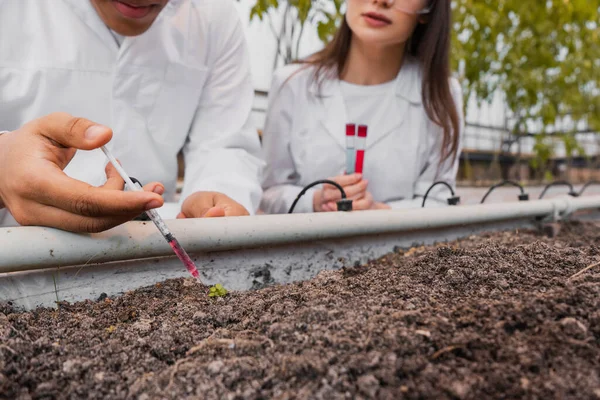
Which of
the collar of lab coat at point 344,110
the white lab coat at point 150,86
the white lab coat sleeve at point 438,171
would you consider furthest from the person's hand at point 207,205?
the white lab coat sleeve at point 438,171

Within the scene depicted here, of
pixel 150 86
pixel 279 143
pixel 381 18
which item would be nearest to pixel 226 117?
pixel 150 86

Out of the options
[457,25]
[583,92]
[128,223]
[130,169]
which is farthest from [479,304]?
[583,92]

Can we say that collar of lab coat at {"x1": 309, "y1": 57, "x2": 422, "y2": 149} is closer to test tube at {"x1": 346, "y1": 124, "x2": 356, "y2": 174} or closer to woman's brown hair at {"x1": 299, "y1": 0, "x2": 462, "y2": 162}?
woman's brown hair at {"x1": 299, "y1": 0, "x2": 462, "y2": 162}

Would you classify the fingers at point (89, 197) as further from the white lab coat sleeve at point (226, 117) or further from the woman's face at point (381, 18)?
the woman's face at point (381, 18)

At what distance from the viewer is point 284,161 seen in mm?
1752

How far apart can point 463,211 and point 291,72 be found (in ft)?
2.88

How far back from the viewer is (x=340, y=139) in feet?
5.42

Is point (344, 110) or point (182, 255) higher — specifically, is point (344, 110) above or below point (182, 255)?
above

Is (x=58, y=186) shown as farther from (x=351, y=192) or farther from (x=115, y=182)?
(x=351, y=192)

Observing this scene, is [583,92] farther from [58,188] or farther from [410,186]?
[58,188]

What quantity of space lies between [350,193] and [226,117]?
1.37ft

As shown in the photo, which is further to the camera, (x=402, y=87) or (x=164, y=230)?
(x=402, y=87)

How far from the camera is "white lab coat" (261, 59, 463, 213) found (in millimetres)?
1665

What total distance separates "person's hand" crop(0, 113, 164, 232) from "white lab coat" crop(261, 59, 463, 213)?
1019 millimetres
